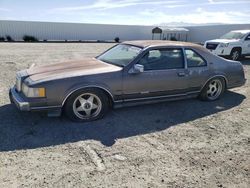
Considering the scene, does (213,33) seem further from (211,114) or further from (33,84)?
(33,84)

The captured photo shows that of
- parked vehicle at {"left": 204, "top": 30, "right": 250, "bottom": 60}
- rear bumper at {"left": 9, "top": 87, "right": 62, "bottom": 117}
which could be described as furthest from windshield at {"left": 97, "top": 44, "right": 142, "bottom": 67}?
parked vehicle at {"left": 204, "top": 30, "right": 250, "bottom": 60}

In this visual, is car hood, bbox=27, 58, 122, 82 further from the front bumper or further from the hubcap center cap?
the hubcap center cap

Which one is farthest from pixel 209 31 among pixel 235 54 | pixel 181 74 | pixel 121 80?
pixel 121 80

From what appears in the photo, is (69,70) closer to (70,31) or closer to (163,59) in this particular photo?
(163,59)

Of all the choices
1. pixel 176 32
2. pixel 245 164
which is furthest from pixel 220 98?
pixel 176 32

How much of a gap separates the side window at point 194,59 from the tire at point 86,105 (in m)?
2.04

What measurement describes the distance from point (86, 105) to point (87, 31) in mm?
29274

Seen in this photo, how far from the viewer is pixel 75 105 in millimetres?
4434

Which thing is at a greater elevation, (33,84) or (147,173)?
(33,84)

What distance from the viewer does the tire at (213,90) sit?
19.2ft

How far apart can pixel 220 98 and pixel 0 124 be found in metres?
4.89

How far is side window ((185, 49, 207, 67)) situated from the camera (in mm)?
5422

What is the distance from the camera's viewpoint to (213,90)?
604 centimetres

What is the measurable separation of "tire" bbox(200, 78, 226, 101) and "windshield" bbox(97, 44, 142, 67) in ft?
6.37
